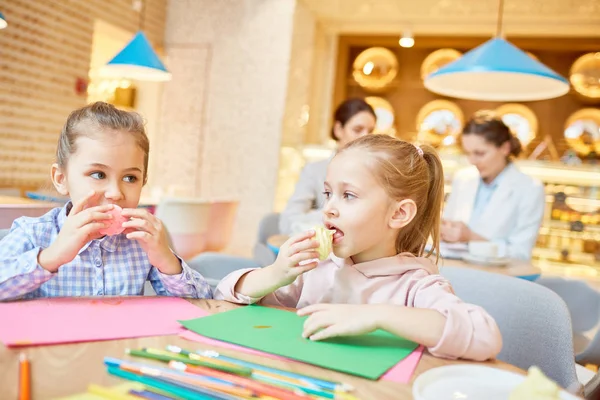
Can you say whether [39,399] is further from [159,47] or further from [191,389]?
[159,47]

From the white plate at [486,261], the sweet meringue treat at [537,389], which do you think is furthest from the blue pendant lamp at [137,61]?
the sweet meringue treat at [537,389]

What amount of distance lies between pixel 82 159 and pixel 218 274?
1.26 meters

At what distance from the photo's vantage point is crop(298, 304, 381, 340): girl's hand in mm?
956

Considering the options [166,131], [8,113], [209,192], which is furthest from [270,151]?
[8,113]

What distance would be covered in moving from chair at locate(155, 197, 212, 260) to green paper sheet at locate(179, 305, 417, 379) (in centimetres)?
274

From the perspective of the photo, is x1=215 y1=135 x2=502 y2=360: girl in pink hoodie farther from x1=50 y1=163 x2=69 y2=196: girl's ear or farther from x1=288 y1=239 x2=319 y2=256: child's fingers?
x1=50 y1=163 x2=69 y2=196: girl's ear

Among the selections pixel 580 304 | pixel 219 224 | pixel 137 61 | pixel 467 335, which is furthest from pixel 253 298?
pixel 137 61

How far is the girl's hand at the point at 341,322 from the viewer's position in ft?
3.14

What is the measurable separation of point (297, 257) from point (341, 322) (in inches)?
8.3

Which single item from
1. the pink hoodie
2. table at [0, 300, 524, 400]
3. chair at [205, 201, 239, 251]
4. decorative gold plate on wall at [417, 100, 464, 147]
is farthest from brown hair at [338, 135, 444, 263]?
decorative gold plate on wall at [417, 100, 464, 147]

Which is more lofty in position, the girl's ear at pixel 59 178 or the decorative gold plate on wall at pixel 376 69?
the decorative gold plate on wall at pixel 376 69

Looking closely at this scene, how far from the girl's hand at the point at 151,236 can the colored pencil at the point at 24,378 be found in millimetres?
408

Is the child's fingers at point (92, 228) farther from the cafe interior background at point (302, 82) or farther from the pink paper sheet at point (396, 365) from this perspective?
the cafe interior background at point (302, 82)

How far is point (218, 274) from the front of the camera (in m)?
2.49
